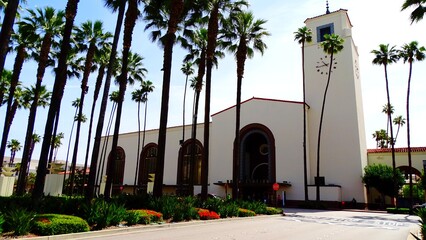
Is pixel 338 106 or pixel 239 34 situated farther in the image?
pixel 338 106

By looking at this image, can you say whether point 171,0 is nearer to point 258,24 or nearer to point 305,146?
point 258,24

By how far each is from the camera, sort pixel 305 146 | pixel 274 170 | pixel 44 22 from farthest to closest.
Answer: pixel 274 170
pixel 305 146
pixel 44 22

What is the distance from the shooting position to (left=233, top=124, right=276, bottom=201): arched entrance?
38.8 meters

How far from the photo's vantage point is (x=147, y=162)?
51.0 m

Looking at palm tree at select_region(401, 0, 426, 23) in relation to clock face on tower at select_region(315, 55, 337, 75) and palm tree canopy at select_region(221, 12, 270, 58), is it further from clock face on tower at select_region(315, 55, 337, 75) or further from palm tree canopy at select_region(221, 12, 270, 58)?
clock face on tower at select_region(315, 55, 337, 75)

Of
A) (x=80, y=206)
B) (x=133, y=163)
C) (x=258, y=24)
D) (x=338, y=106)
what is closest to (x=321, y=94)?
(x=338, y=106)

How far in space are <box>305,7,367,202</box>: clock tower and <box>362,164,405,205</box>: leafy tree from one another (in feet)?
3.94

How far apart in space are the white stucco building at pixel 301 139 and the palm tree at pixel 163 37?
16.0 metres

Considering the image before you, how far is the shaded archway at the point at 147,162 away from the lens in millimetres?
49750

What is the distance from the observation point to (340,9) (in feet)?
141

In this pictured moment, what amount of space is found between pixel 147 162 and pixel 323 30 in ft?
107

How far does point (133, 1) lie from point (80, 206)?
484 inches

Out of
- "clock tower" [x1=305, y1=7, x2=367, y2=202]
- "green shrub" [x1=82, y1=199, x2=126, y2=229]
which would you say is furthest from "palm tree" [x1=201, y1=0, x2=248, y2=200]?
"clock tower" [x1=305, y1=7, x2=367, y2=202]

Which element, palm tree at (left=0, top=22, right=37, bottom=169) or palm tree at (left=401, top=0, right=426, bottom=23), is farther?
palm tree at (left=0, top=22, right=37, bottom=169)
